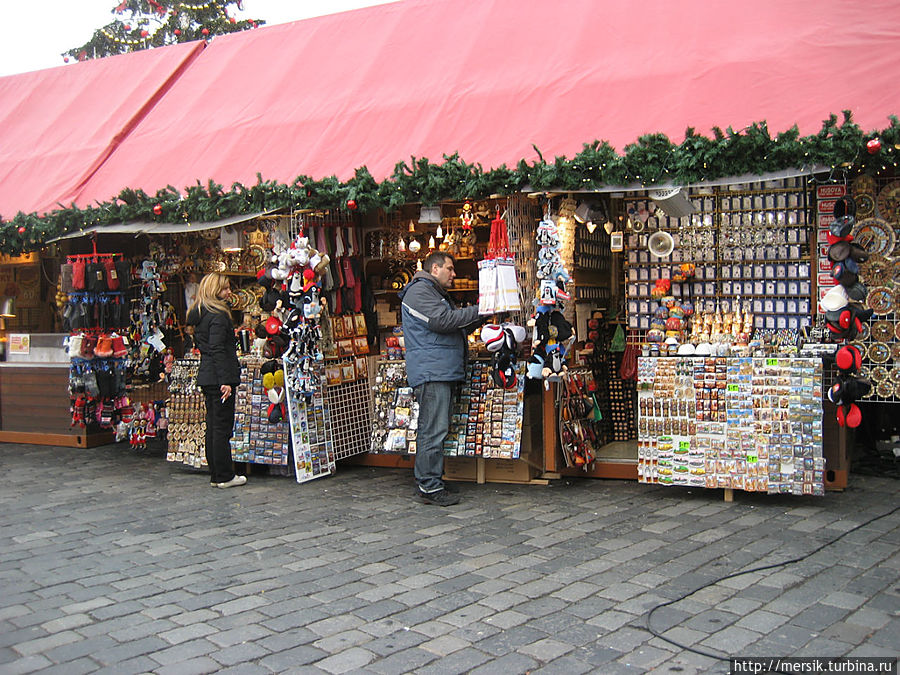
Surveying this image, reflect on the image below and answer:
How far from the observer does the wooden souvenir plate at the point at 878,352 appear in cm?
655

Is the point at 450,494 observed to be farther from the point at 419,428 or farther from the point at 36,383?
the point at 36,383

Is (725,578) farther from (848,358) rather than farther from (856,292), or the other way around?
(856,292)

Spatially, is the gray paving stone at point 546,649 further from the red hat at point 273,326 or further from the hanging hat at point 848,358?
the red hat at point 273,326

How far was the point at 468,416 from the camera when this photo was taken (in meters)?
6.91

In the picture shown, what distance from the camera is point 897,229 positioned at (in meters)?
6.44

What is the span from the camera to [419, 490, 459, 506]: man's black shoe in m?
6.35

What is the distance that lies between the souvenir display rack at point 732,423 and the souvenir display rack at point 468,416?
1.05 meters

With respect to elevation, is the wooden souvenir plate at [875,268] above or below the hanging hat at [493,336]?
above

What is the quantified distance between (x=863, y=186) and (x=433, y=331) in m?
3.58

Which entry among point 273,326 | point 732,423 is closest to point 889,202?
point 732,423

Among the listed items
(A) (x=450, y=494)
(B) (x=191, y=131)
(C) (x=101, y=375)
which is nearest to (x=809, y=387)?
(A) (x=450, y=494)

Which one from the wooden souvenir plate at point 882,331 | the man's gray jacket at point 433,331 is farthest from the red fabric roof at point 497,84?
the wooden souvenir plate at point 882,331

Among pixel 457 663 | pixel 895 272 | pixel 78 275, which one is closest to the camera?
pixel 457 663

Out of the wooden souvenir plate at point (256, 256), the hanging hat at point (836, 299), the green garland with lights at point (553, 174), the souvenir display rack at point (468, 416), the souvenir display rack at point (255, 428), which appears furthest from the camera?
the wooden souvenir plate at point (256, 256)
